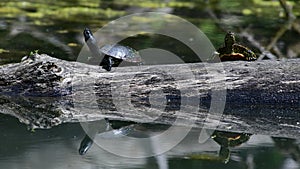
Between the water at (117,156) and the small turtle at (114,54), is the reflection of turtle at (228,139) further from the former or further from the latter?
the small turtle at (114,54)

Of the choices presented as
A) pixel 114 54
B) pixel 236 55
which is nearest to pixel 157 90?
pixel 114 54

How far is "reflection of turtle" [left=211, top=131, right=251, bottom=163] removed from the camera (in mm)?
3116

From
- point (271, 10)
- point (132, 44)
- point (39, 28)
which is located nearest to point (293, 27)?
point (271, 10)

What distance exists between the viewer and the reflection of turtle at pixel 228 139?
123 inches

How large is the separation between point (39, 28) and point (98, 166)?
3.56 meters

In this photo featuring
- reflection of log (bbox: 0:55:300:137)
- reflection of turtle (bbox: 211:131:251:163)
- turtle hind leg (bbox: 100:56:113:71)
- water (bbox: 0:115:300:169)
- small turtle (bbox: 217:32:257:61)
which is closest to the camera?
water (bbox: 0:115:300:169)

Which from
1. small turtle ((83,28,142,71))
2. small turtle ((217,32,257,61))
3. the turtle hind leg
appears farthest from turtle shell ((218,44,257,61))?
the turtle hind leg

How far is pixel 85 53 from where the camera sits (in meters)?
5.00

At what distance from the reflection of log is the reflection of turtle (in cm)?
31

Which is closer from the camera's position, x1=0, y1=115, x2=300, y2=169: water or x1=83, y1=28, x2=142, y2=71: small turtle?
x1=0, y1=115, x2=300, y2=169: water

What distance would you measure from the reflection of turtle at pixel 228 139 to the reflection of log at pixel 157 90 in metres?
0.31

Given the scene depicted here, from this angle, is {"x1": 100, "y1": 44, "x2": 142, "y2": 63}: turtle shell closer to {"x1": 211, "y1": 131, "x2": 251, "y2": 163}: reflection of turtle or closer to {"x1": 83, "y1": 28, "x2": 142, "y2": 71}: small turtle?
{"x1": 83, "y1": 28, "x2": 142, "y2": 71}: small turtle

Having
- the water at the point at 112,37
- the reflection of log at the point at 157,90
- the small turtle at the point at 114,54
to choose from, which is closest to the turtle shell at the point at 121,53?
the small turtle at the point at 114,54

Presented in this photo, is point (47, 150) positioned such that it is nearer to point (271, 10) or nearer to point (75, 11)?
point (75, 11)
